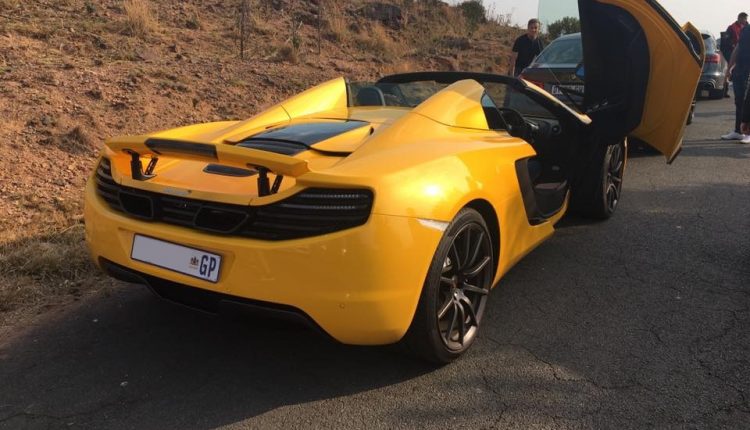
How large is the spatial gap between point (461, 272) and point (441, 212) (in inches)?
18.4

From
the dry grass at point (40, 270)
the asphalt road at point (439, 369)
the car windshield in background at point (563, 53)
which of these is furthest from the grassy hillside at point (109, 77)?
the car windshield in background at point (563, 53)

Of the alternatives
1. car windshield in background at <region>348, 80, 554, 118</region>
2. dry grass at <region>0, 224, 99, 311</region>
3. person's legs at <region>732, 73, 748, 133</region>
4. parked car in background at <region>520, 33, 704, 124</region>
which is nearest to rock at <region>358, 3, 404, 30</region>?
parked car in background at <region>520, 33, 704, 124</region>

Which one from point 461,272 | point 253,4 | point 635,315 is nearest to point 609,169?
point 635,315

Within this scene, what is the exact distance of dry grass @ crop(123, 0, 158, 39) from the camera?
927cm

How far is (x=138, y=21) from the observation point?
941 centimetres

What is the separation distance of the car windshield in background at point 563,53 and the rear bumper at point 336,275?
20.4ft

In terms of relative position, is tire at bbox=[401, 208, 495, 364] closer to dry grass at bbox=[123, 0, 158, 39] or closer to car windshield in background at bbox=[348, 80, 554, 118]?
car windshield in background at bbox=[348, 80, 554, 118]

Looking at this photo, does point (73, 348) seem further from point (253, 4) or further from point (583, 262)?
point (253, 4)

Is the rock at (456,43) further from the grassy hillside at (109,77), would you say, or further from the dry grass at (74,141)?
the dry grass at (74,141)

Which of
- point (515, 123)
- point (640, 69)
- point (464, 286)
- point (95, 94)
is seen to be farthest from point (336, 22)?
point (464, 286)

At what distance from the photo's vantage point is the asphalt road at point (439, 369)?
2.27 metres

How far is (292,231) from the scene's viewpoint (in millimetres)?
2131

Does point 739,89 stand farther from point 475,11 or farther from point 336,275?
point 475,11

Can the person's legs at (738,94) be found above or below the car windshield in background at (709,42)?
below
